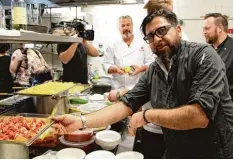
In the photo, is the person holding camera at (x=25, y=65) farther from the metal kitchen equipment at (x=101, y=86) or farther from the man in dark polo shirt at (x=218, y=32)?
the man in dark polo shirt at (x=218, y=32)

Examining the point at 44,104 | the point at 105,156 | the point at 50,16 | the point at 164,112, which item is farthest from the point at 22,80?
the point at 164,112

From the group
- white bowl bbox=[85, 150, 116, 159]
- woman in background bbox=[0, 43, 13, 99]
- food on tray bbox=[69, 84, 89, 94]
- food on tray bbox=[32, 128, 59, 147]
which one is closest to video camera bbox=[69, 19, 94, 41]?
food on tray bbox=[69, 84, 89, 94]

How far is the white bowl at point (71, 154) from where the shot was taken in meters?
1.41

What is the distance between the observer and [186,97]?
1416mm

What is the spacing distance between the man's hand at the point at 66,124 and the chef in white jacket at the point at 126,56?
140 centimetres

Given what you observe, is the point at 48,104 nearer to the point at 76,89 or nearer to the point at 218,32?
the point at 76,89

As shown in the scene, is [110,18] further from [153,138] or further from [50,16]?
[153,138]

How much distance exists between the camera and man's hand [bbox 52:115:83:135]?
1634 millimetres

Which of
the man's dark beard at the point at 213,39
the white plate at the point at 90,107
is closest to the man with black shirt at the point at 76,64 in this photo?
the white plate at the point at 90,107

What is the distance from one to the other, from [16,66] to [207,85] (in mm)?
3106

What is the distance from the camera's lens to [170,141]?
1.52 m

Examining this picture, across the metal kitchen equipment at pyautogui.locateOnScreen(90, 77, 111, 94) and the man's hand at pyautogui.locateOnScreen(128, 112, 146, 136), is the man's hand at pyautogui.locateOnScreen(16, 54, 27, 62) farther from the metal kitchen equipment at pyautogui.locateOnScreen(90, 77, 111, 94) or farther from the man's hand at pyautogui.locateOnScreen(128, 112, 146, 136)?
the man's hand at pyautogui.locateOnScreen(128, 112, 146, 136)

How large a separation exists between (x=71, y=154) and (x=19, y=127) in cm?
47

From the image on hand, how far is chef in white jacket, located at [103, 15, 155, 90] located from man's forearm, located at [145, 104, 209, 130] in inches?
64.7
